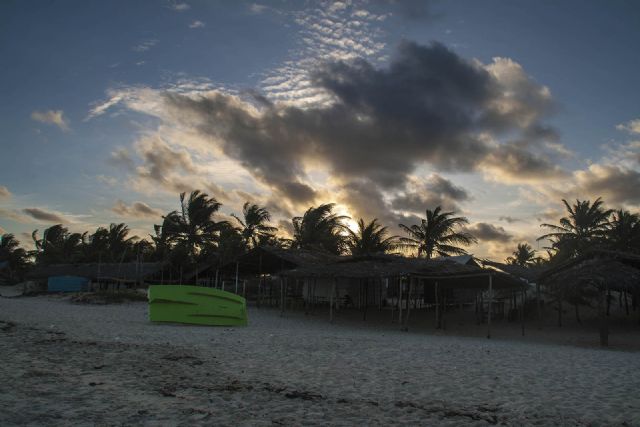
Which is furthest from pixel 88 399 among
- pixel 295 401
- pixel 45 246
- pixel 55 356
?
pixel 45 246

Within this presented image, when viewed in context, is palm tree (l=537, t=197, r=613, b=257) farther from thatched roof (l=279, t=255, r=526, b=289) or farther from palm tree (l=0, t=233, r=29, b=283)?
palm tree (l=0, t=233, r=29, b=283)

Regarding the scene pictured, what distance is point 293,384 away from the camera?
656 centimetres

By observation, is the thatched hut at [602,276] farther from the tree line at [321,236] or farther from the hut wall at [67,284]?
the hut wall at [67,284]

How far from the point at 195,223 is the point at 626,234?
29.4 m

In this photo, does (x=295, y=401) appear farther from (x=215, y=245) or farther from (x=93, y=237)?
(x=93, y=237)

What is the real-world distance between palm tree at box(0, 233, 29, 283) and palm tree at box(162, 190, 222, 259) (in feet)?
106

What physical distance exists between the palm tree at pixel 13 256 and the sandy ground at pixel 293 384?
183 feet

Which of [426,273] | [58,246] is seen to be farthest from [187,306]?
[58,246]

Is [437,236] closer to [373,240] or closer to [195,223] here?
[373,240]

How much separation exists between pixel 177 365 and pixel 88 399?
2.47 metres

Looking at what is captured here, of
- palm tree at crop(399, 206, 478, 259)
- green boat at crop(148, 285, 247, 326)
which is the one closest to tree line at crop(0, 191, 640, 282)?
palm tree at crop(399, 206, 478, 259)

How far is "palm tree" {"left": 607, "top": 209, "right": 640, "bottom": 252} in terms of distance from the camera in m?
22.2

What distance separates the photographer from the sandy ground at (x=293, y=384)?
4.94 meters

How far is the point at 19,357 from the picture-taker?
7.47m
